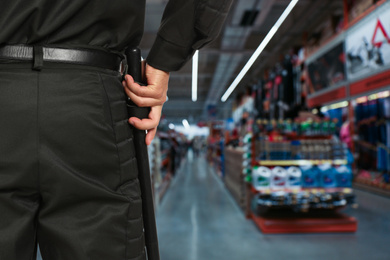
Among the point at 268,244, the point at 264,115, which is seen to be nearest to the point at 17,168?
the point at 268,244

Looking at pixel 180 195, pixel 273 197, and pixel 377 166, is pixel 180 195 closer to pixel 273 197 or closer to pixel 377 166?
pixel 273 197

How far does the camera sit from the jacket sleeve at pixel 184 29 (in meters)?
0.81

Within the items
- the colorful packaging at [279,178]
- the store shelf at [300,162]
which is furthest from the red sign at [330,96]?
the colorful packaging at [279,178]

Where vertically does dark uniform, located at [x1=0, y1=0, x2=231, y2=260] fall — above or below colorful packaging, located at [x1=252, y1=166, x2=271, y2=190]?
above

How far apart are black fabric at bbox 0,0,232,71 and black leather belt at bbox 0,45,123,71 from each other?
0.02 m

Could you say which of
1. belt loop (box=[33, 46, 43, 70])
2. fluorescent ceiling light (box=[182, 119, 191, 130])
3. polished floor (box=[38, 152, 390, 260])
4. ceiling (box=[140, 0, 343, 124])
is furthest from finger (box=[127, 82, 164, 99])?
fluorescent ceiling light (box=[182, 119, 191, 130])

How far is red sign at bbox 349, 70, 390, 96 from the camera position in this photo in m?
5.21

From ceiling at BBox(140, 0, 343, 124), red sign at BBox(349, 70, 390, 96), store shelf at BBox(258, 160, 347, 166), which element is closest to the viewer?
store shelf at BBox(258, 160, 347, 166)

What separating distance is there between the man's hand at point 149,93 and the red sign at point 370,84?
5422 millimetres

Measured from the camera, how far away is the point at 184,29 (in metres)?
0.82

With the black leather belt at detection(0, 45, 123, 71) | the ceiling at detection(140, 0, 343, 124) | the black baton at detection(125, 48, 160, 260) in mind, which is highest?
the ceiling at detection(140, 0, 343, 124)

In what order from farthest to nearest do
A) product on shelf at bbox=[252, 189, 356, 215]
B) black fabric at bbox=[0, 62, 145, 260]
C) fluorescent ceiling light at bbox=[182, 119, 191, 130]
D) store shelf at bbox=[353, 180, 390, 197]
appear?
fluorescent ceiling light at bbox=[182, 119, 191, 130]
store shelf at bbox=[353, 180, 390, 197]
product on shelf at bbox=[252, 189, 356, 215]
black fabric at bbox=[0, 62, 145, 260]

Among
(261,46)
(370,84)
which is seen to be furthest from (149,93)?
(261,46)

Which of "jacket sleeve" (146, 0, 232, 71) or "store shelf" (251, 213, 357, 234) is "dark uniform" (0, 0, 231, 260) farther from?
"store shelf" (251, 213, 357, 234)
